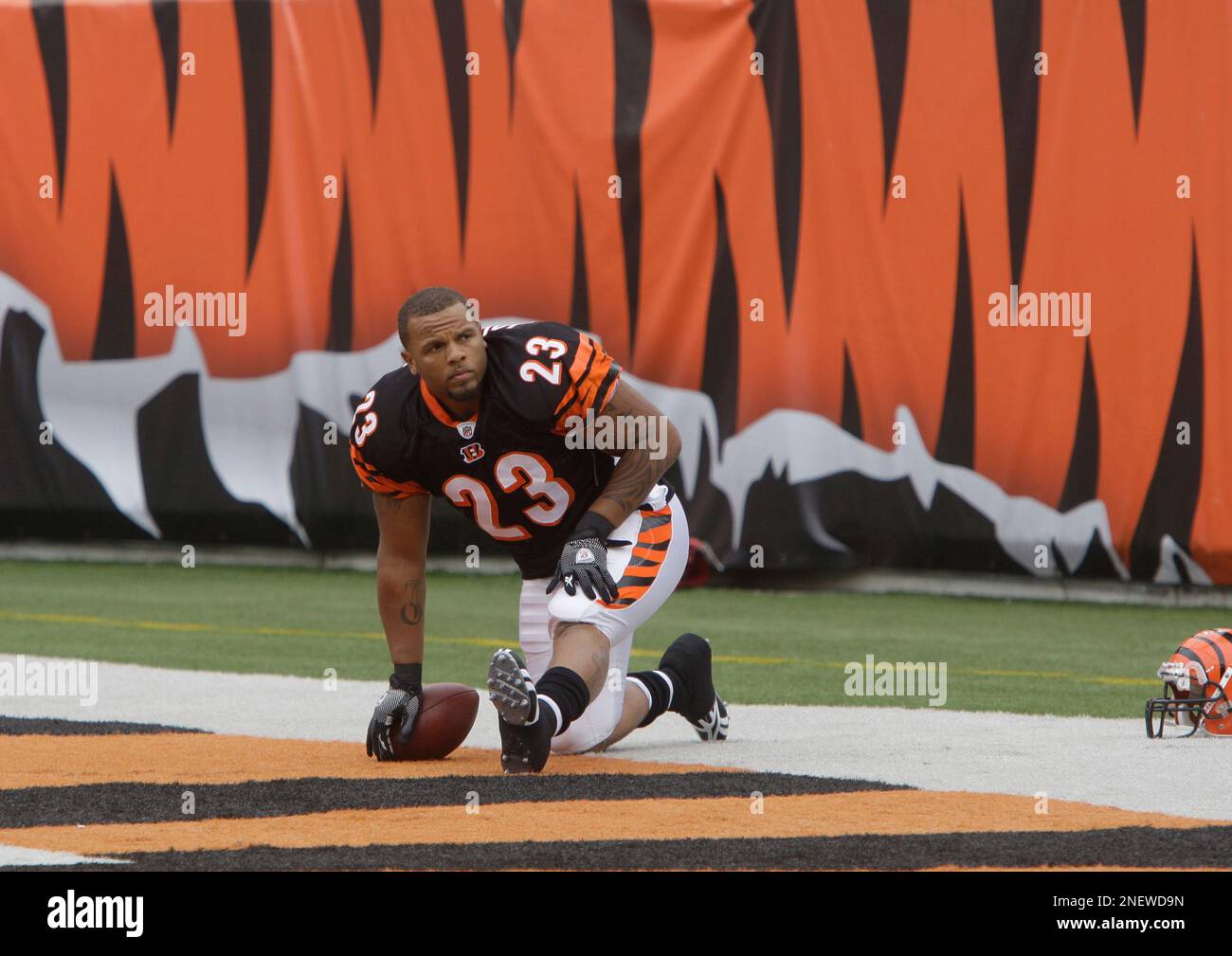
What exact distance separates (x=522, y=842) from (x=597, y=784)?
98 centimetres

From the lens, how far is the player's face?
551 centimetres

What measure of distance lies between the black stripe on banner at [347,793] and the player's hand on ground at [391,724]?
37cm

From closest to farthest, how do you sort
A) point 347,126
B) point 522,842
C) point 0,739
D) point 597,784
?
1. point 522,842
2. point 597,784
3. point 0,739
4. point 347,126

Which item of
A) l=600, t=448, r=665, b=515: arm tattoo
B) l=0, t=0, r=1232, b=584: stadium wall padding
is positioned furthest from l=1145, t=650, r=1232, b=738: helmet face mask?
l=0, t=0, r=1232, b=584: stadium wall padding

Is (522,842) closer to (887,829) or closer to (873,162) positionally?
(887,829)

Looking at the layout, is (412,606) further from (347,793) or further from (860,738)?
(860,738)

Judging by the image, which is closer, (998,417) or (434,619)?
(434,619)

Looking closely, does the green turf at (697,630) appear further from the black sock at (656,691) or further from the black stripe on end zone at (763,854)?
the black stripe on end zone at (763,854)

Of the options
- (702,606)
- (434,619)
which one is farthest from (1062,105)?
(434,619)

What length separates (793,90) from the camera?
41.5ft

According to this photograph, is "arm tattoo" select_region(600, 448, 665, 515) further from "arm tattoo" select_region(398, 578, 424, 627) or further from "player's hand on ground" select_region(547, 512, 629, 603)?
"arm tattoo" select_region(398, 578, 424, 627)
